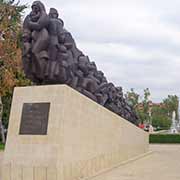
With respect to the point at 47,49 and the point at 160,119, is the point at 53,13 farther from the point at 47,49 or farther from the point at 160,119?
the point at 160,119

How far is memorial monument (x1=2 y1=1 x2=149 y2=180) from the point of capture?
10648mm

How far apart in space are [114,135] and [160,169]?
1.97m

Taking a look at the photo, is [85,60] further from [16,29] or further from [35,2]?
[16,29]

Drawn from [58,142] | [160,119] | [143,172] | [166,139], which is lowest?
[143,172]

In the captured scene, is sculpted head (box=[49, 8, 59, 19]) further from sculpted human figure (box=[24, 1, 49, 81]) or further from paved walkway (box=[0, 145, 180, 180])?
paved walkway (box=[0, 145, 180, 180])

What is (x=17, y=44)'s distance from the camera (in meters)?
27.7

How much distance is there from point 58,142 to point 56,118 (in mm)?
620

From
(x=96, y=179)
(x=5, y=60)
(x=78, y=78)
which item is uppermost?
(x=5, y=60)

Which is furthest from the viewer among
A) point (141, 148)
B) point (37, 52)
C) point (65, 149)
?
point (141, 148)

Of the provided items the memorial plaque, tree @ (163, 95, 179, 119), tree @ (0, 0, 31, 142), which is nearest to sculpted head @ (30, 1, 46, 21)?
the memorial plaque

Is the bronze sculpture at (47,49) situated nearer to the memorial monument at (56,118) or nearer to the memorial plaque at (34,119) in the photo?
the memorial monument at (56,118)

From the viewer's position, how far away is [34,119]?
36.5ft

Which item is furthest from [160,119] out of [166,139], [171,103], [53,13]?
[53,13]

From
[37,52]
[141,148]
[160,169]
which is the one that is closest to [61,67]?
[37,52]
